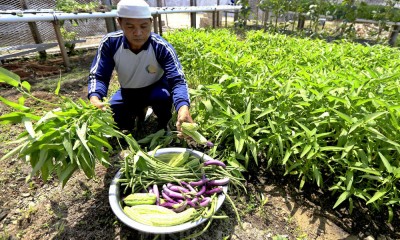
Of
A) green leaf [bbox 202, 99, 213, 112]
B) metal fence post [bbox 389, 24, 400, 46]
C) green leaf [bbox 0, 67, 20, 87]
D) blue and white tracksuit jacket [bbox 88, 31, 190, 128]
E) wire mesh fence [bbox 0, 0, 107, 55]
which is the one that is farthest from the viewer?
metal fence post [bbox 389, 24, 400, 46]

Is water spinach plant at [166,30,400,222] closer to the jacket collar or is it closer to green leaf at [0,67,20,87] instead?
the jacket collar

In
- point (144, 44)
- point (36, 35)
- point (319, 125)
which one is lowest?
point (319, 125)

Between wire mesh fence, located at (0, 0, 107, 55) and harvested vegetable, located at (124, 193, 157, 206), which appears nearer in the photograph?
harvested vegetable, located at (124, 193, 157, 206)

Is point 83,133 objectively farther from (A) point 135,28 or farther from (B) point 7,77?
(A) point 135,28

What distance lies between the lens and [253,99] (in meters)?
2.18

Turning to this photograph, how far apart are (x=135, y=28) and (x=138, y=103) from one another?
0.85 meters

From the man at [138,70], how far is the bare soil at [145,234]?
75cm

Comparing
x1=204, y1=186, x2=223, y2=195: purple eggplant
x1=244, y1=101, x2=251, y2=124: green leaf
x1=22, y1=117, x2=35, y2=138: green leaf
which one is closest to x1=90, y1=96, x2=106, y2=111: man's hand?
x1=22, y1=117, x2=35, y2=138: green leaf

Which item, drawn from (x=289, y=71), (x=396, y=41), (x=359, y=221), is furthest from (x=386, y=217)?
(x=396, y=41)

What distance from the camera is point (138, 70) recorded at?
2598mm

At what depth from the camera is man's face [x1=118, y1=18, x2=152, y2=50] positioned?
2160mm

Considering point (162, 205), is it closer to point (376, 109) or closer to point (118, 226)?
point (118, 226)

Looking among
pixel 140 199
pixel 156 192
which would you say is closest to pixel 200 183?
pixel 156 192

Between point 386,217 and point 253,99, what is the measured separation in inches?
53.0
